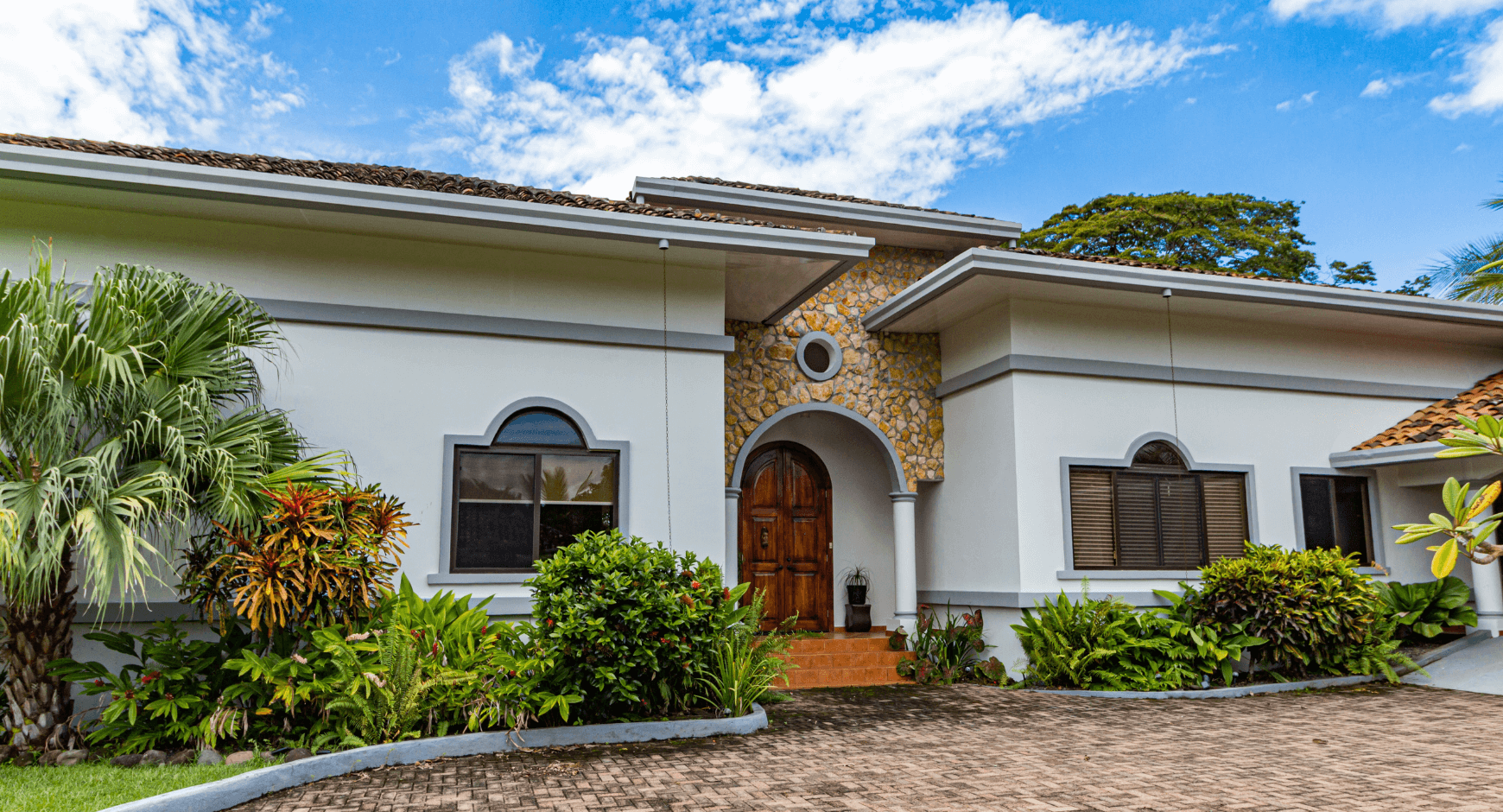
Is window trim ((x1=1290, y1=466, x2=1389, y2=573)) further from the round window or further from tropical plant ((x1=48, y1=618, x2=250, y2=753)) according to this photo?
tropical plant ((x1=48, y1=618, x2=250, y2=753))

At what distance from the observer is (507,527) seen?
27.4 ft

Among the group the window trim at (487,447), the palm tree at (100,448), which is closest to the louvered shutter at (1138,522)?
the window trim at (487,447)

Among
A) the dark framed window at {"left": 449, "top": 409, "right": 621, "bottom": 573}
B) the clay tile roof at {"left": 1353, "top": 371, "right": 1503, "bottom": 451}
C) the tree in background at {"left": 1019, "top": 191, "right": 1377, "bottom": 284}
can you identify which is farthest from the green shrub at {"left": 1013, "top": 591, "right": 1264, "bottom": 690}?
the tree in background at {"left": 1019, "top": 191, "right": 1377, "bottom": 284}

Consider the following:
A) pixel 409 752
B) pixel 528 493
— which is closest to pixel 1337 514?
pixel 528 493

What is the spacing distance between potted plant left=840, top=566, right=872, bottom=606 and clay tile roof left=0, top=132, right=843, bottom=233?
5160 mm

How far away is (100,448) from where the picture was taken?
18.5 feet

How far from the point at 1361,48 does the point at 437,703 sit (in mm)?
17385

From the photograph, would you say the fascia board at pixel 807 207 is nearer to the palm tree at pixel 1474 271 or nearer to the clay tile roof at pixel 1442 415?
the clay tile roof at pixel 1442 415

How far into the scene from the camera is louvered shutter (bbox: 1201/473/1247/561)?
10641 mm

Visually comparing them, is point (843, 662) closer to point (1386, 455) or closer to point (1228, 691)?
point (1228, 691)

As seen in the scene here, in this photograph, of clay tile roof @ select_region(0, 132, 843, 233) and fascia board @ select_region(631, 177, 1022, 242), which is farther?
fascia board @ select_region(631, 177, 1022, 242)

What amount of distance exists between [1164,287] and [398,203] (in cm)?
785

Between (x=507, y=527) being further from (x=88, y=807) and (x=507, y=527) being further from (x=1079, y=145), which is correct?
(x=1079, y=145)

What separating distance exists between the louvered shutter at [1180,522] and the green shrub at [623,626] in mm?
5865
